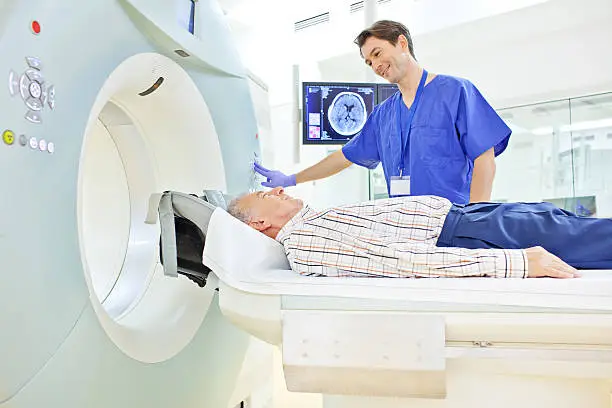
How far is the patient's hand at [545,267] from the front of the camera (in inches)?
44.8

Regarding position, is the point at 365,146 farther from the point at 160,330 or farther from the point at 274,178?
the point at 160,330

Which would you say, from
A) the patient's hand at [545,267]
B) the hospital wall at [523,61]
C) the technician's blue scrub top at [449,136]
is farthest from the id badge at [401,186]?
the hospital wall at [523,61]

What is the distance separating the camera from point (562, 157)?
13.8ft

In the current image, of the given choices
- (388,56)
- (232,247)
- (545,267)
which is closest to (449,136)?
(388,56)

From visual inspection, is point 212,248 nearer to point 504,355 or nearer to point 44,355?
point 44,355

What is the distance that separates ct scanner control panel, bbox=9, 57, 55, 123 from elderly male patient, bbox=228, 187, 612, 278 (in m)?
0.60

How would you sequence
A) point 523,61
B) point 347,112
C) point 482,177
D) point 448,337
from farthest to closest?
1. point 523,61
2. point 347,112
3. point 482,177
4. point 448,337

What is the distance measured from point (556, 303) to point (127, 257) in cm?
124

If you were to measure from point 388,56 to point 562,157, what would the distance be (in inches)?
106

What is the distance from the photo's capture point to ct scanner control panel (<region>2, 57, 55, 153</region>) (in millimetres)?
935

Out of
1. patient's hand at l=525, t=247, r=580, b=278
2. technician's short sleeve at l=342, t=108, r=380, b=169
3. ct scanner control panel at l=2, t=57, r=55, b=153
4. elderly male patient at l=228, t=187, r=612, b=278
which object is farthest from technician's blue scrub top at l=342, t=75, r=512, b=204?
ct scanner control panel at l=2, t=57, r=55, b=153

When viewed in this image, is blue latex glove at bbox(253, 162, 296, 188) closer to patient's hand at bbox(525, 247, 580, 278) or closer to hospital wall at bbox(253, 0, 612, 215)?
patient's hand at bbox(525, 247, 580, 278)

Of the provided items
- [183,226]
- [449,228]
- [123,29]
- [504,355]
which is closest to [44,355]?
[183,226]

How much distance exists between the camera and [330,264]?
4.20ft
